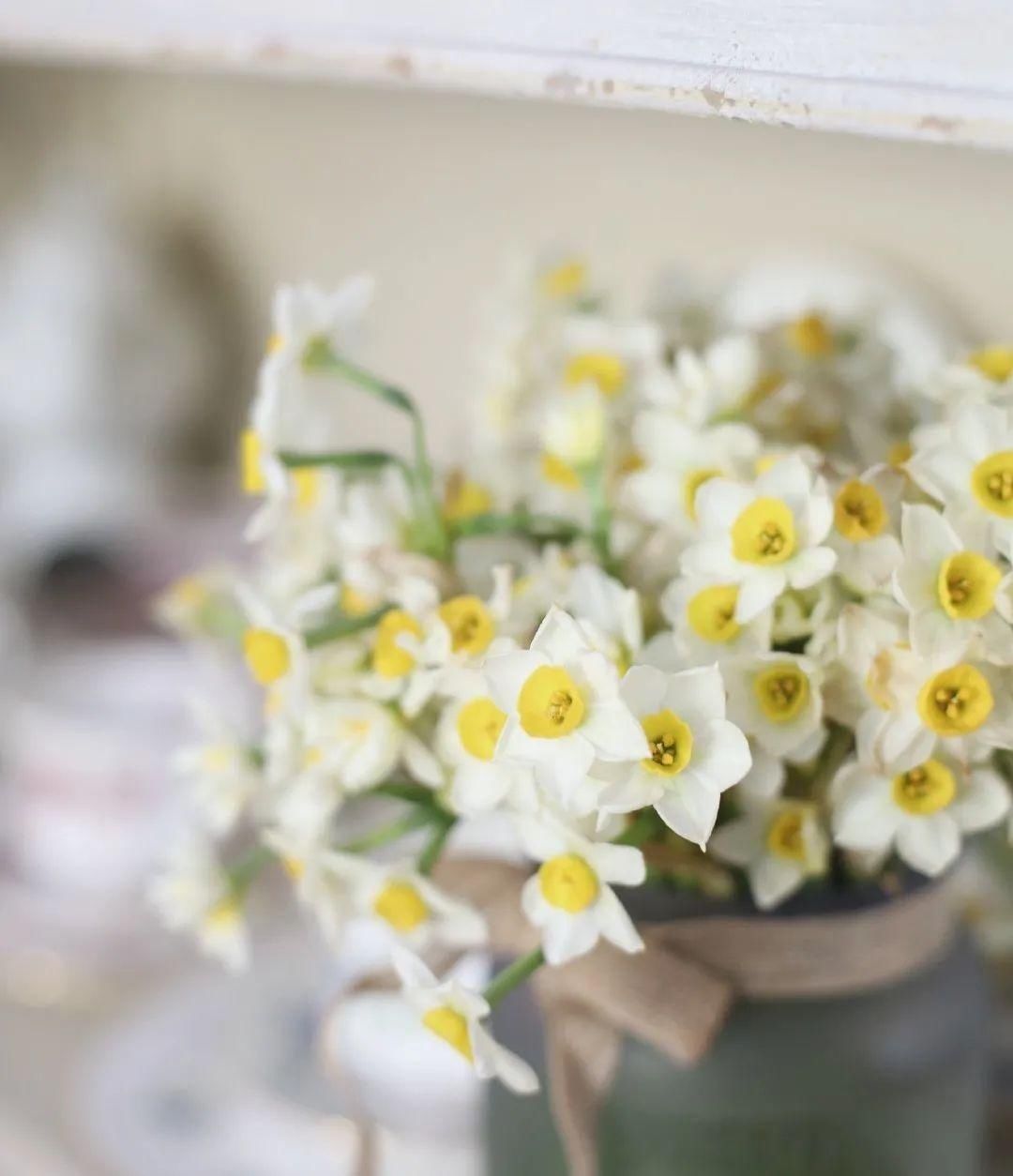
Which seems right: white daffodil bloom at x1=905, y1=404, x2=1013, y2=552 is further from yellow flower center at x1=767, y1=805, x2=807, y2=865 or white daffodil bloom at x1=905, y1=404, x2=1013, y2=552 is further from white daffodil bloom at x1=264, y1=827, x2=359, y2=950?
white daffodil bloom at x1=264, y1=827, x2=359, y2=950

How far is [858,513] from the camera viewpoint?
0.40 meters

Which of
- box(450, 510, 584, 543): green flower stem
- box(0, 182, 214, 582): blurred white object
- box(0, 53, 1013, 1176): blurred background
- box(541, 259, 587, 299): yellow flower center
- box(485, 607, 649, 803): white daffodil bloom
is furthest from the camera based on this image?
box(0, 182, 214, 582): blurred white object

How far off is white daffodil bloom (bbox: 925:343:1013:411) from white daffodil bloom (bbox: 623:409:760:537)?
58 millimetres

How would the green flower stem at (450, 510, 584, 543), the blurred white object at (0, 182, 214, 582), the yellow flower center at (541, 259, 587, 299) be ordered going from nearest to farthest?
1. the green flower stem at (450, 510, 584, 543)
2. the yellow flower center at (541, 259, 587, 299)
3. the blurred white object at (0, 182, 214, 582)

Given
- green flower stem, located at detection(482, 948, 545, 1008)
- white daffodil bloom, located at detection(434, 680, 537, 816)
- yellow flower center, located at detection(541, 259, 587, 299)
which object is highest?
yellow flower center, located at detection(541, 259, 587, 299)

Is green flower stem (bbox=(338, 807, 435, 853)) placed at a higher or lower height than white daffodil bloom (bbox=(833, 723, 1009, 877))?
lower

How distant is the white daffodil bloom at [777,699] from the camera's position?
389 millimetres

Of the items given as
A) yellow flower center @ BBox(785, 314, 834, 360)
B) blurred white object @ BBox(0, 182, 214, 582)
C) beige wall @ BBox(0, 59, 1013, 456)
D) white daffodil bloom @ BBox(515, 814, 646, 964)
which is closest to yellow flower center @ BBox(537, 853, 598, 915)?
white daffodil bloom @ BBox(515, 814, 646, 964)

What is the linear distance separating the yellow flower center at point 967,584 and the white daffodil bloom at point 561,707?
91 millimetres

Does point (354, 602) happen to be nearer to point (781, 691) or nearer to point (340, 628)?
point (340, 628)

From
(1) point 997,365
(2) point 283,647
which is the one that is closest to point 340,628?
(2) point 283,647

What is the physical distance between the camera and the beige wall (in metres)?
0.80

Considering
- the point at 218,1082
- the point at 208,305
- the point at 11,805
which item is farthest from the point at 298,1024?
the point at 208,305

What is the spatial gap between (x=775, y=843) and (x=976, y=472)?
129 mm
